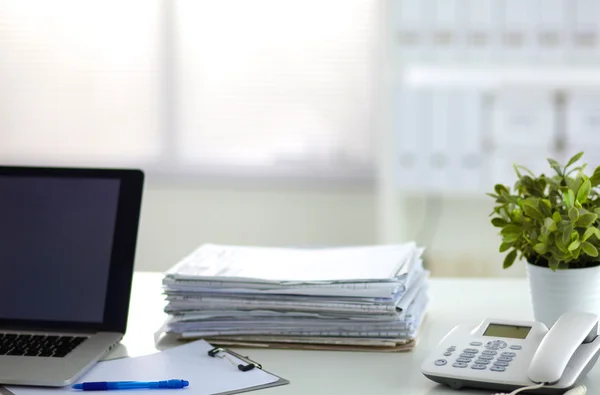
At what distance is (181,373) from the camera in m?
1.07

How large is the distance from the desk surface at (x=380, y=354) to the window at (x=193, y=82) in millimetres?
2012

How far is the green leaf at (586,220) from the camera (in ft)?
3.64

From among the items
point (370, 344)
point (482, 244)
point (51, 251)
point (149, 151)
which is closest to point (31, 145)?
point (149, 151)

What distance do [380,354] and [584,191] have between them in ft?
1.11

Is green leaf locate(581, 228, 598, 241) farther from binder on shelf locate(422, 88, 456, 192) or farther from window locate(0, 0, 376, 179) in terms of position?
window locate(0, 0, 376, 179)

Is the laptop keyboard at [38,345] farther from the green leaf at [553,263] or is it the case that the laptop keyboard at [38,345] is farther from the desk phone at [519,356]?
the green leaf at [553,263]

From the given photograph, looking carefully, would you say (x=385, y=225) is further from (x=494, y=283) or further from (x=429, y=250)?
(x=494, y=283)

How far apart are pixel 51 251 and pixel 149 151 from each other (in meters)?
2.43

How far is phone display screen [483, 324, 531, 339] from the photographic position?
1.07 m

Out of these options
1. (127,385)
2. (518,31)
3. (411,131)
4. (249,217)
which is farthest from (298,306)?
(249,217)

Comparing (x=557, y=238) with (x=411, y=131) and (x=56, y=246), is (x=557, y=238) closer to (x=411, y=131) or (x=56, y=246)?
(x=56, y=246)

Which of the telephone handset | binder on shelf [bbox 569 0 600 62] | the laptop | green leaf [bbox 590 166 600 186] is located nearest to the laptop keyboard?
the laptop

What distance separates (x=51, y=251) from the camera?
1220 mm

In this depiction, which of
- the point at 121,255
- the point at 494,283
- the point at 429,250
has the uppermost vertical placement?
the point at 121,255
